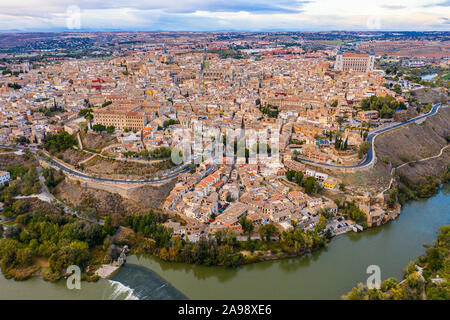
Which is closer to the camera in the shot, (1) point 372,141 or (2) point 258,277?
(2) point 258,277

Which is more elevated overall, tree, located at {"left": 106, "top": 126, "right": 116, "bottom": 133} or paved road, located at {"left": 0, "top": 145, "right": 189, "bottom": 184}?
tree, located at {"left": 106, "top": 126, "right": 116, "bottom": 133}

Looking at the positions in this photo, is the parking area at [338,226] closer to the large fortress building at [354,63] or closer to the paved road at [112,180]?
the paved road at [112,180]

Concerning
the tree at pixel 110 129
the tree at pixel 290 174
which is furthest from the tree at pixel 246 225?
the tree at pixel 110 129

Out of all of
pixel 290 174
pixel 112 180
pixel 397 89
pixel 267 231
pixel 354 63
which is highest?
pixel 354 63

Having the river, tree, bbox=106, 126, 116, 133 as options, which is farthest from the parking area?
tree, bbox=106, 126, 116, 133

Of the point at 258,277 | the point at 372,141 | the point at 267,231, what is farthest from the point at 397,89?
the point at 258,277

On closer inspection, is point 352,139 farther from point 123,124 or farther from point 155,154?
point 123,124

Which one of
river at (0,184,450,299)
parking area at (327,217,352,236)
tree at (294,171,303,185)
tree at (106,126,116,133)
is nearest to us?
river at (0,184,450,299)

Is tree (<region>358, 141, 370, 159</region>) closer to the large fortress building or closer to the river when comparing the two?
the river

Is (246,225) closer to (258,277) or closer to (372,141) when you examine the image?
(258,277)
